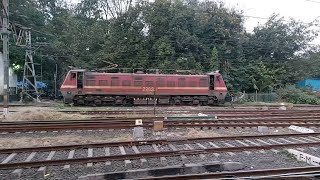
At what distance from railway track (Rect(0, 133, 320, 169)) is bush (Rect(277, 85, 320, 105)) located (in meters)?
27.1

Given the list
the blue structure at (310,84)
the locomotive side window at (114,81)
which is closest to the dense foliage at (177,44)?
the blue structure at (310,84)

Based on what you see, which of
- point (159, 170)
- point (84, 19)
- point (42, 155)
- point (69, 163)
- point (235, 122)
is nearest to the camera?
point (159, 170)

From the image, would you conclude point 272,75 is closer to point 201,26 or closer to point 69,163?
point 201,26

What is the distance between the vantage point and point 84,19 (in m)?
47.7

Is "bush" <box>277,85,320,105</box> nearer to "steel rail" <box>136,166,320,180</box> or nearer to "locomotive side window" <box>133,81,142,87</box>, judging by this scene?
"locomotive side window" <box>133,81,142,87</box>

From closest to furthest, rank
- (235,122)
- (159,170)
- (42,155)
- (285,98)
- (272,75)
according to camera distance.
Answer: (159,170) < (42,155) < (235,122) < (285,98) < (272,75)

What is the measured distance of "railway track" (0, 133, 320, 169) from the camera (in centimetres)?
722

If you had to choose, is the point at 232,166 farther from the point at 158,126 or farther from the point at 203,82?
the point at 203,82

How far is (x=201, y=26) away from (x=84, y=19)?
20.2 meters

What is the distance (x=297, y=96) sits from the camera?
3544 cm

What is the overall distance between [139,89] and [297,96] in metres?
20.6


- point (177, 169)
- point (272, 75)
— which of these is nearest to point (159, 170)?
point (177, 169)

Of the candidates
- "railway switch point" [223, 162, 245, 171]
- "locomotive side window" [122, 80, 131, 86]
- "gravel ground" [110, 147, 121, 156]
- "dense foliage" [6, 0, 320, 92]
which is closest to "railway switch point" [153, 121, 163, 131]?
"gravel ground" [110, 147, 121, 156]

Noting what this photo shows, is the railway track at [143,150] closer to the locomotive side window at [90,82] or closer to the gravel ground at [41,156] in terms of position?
the gravel ground at [41,156]
